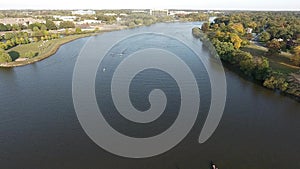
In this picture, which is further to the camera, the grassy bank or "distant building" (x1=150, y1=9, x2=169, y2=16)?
"distant building" (x1=150, y1=9, x2=169, y2=16)

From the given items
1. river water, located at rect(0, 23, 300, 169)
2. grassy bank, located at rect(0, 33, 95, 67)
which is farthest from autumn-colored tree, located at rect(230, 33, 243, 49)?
grassy bank, located at rect(0, 33, 95, 67)

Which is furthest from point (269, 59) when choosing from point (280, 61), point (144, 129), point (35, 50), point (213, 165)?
point (35, 50)

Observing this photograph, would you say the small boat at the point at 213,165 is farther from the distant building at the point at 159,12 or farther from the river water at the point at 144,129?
the distant building at the point at 159,12

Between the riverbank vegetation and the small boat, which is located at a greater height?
the riverbank vegetation

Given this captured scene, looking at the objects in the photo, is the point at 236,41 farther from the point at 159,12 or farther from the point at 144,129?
the point at 159,12

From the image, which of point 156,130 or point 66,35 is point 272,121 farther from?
point 66,35

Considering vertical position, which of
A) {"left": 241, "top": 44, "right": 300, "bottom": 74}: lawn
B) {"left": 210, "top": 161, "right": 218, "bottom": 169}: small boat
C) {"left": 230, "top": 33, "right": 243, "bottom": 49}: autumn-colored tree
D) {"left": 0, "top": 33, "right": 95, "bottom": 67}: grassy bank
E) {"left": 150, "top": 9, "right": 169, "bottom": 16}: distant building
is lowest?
{"left": 210, "top": 161, "right": 218, "bottom": 169}: small boat

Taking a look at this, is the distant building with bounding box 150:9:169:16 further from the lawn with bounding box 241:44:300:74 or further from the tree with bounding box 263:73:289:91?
the tree with bounding box 263:73:289:91

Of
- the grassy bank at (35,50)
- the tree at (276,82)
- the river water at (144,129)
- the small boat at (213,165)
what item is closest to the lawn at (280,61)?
the tree at (276,82)
